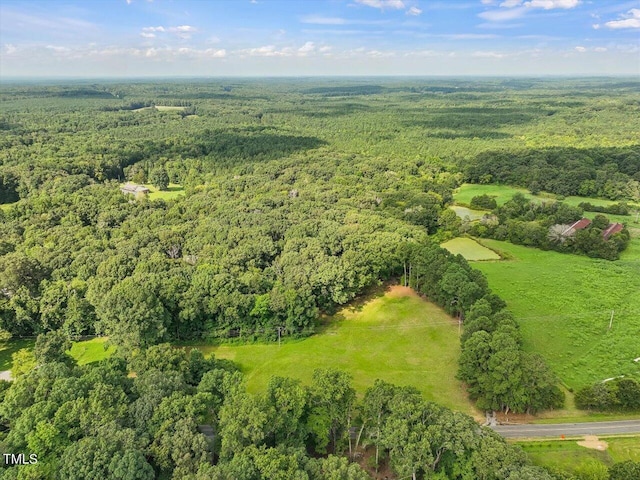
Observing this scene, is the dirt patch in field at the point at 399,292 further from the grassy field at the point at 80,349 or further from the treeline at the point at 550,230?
the grassy field at the point at 80,349

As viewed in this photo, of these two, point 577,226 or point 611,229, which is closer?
point 611,229

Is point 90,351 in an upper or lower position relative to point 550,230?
lower

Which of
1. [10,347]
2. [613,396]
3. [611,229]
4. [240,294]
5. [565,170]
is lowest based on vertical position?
[10,347]

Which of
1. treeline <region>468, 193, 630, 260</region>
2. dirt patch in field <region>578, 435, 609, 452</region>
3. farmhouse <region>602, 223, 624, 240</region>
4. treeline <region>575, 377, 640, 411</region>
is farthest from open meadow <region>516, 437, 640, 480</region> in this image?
farmhouse <region>602, 223, 624, 240</region>

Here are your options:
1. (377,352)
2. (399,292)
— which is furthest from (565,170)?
(377,352)

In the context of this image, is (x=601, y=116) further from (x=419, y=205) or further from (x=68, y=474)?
(x=68, y=474)

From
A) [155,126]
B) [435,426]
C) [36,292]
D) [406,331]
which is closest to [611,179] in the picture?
[406,331]

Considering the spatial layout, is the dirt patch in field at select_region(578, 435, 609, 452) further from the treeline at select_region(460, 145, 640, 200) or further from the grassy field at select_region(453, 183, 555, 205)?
the treeline at select_region(460, 145, 640, 200)

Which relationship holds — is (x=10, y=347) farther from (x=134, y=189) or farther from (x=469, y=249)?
(x=469, y=249)
